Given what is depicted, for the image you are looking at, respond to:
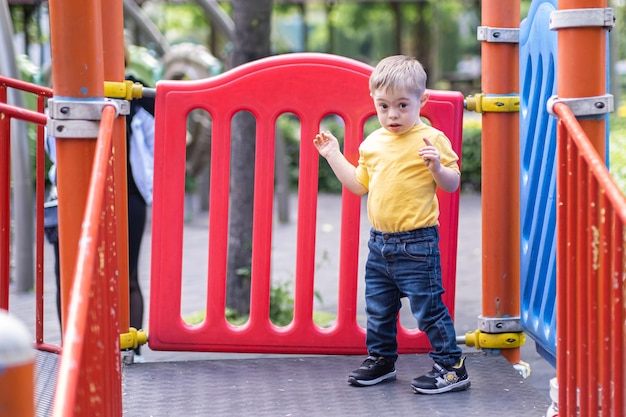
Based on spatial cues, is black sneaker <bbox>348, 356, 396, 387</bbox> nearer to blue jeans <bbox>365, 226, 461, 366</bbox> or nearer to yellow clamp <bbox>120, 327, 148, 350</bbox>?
blue jeans <bbox>365, 226, 461, 366</bbox>

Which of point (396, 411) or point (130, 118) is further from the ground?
point (130, 118)

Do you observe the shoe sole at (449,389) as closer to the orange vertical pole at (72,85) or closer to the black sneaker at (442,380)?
the black sneaker at (442,380)

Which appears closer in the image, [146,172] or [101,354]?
[101,354]

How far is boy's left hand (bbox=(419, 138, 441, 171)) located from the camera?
122 inches

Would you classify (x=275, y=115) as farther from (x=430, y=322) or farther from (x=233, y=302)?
(x=233, y=302)

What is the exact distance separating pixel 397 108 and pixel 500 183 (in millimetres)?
702

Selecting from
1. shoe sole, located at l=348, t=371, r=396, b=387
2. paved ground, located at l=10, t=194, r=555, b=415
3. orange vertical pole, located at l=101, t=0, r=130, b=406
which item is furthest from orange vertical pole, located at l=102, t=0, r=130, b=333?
shoe sole, located at l=348, t=371, r=396, b=387

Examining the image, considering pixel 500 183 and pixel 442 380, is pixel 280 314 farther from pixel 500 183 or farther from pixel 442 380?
pixel 442 380

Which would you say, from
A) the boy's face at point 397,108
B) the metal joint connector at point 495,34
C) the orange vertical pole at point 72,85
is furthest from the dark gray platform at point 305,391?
the metal joint connector at point 495,34

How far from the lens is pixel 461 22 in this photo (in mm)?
25938

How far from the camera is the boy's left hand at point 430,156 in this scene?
3.10 m

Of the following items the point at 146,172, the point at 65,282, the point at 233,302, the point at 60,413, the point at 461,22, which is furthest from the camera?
the point at 461,22

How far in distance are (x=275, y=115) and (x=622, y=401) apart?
5.78 feet

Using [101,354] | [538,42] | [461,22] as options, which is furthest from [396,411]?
[461,22]
